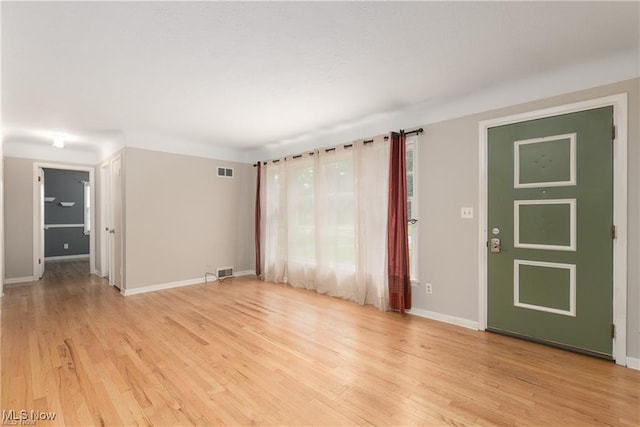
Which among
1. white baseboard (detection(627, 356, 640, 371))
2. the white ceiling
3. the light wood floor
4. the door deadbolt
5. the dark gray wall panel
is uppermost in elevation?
the white ceiling

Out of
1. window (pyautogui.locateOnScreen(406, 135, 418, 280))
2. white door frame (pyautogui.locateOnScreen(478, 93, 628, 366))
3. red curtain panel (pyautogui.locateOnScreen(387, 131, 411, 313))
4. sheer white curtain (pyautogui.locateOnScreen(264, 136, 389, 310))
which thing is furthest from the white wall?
white door frame (pyautogui.locateOnScreen(478, 93, 628, 366))

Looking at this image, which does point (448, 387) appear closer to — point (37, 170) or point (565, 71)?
point (565, 71)

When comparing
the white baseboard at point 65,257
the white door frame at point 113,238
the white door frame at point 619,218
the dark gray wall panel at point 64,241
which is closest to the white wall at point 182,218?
the white door frame at point 113,238

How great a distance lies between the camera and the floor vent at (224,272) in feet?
17.9

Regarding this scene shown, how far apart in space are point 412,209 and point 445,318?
4.46 ft

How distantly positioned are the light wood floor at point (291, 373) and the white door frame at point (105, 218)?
1.94 metres

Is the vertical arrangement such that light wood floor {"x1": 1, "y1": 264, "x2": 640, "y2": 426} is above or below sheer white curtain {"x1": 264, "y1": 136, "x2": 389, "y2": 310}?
below

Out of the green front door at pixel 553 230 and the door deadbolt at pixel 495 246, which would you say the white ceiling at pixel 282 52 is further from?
the door deadbolt at pixel 495 246

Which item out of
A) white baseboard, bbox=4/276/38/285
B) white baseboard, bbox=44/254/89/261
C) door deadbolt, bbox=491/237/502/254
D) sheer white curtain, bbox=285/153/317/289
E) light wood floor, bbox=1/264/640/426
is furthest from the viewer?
white baseboard, bbox=44/254/89/261

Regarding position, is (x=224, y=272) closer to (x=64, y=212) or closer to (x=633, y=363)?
(x=633, y=363)

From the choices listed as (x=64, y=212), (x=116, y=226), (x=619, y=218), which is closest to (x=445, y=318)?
(x=619, y=218)

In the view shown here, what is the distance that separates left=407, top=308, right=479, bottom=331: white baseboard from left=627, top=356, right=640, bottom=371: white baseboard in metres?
1.11

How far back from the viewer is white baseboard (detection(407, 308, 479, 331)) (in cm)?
308

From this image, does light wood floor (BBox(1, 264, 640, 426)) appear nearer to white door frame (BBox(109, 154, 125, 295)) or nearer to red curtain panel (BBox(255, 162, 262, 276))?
white door frame (BBox(109, 154, 125, 295))
